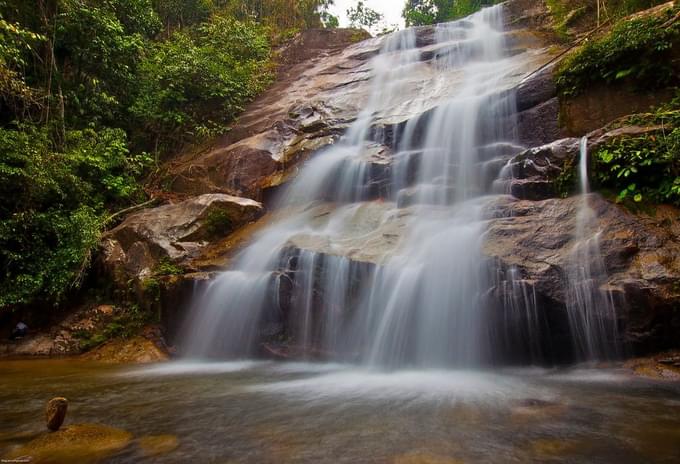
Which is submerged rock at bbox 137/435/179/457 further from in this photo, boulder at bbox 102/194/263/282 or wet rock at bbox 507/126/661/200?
wet rock at bbox 507/126/661/200

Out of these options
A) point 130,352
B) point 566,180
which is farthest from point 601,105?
point 130,352

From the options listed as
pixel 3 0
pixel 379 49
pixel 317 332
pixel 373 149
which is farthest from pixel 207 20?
pixel 317 332

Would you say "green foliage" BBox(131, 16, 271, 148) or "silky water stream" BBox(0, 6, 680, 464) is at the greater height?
"green foliage" BBox(131, 16, 271, 148)

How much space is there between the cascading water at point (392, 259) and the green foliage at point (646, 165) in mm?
1581

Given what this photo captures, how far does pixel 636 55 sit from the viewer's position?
21.1ft

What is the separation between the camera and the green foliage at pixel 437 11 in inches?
811

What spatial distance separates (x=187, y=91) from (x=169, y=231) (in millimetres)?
5996

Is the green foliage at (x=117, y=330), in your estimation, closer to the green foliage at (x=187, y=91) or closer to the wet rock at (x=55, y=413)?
the wet rock at (x=55, y=413)

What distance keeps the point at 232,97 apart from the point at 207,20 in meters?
6.17

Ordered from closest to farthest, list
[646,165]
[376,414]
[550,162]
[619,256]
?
[376,414], [619,256], [646,165], [550,162]

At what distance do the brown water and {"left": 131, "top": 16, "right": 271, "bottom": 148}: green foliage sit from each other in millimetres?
8593

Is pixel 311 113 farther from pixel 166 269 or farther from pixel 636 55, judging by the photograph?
pixel 636 55

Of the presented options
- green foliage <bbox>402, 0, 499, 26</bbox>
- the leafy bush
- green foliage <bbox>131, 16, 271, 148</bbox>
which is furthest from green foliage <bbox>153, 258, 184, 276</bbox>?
green foliage <bbox>402, 0, 499, 26</bbox>

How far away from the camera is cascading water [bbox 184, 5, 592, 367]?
4.88m
